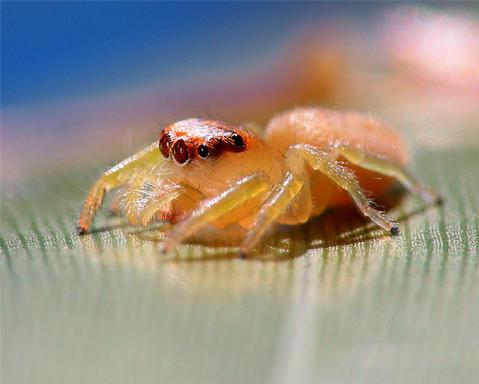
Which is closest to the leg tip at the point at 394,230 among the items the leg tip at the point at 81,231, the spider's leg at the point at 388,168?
the spider's leg at the point at 388,168

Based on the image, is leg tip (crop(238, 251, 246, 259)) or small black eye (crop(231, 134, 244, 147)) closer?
leg tip (crop(238, 251, 246, 259))

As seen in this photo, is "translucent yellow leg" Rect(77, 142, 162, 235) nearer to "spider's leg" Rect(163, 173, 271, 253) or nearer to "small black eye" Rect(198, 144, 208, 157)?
"small black eye" Rect(198, 144, 208, 157)

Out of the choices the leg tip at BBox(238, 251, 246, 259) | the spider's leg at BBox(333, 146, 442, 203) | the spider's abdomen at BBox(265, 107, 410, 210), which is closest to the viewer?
the leg tip at BBox(238, 251, 246, 259)

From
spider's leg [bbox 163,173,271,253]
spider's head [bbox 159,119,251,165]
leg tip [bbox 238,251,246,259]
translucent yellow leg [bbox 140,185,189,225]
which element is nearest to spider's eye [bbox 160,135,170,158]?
spider's head [bbox 159,119,251,165]

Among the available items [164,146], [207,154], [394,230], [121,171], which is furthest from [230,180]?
[394,230]

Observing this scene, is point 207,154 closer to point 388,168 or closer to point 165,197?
point 165,197

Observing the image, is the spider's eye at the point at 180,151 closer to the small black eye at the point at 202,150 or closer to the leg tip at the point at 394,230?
the small black eye at the point at 202,150

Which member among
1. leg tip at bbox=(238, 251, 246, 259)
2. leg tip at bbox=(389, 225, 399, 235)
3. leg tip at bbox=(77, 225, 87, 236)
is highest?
leg tip at bbox=(77, 225, 87, 236)
